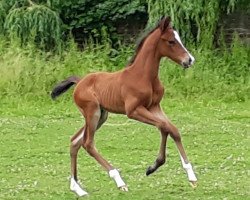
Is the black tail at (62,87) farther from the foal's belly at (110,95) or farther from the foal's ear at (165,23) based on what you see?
the foal's ear at (165,23)

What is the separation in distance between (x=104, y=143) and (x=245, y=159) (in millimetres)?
2146

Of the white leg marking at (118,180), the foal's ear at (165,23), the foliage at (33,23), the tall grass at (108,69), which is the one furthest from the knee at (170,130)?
the foliage at (33,23)

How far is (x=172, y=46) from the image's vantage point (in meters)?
7.36

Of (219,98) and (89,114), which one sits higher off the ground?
(89,114)

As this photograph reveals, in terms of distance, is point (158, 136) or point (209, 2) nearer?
point (158, 136)

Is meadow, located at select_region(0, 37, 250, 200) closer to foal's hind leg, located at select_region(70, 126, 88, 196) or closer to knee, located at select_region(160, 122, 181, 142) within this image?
foal's hind leg, located at select_region(70, 126, 88, 196)

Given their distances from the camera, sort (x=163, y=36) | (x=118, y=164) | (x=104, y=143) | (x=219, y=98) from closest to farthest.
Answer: (x=163, y=36)
(x=118, y=164)
(x=104, y=143)
(x=219, y=98)

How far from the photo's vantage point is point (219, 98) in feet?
47.3

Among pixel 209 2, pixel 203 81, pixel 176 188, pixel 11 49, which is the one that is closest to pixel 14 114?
pixel 11 49

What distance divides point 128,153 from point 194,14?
589cm

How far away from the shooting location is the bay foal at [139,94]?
7.31m

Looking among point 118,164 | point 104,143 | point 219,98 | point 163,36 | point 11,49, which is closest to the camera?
point 163,36

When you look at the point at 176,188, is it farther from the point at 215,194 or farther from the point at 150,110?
the point at 150,110

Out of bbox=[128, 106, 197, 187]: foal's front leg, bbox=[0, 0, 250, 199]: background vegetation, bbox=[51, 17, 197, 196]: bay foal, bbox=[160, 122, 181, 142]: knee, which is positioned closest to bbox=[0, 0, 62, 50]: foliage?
bbox=[0, 0, 250, 199]: background vegetation
